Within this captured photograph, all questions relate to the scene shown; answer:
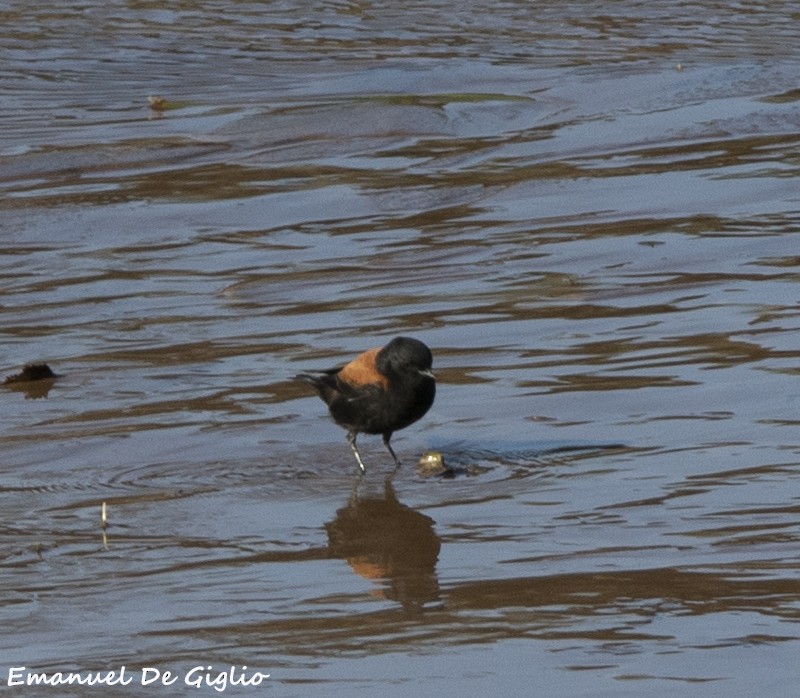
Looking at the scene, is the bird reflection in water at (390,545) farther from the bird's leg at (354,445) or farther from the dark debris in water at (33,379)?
the dark debris in water at (33,379)

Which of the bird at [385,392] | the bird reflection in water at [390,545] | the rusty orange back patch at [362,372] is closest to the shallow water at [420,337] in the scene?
the bird reflection in water at [390,545]

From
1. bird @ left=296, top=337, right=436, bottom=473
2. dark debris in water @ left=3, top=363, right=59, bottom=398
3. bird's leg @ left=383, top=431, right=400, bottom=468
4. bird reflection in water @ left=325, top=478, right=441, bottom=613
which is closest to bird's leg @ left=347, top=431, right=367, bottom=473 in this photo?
bird @ left=296, top=337, right=436, bottom=473

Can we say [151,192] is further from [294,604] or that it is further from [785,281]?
[294,604]

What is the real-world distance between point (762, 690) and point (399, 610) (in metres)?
1.19

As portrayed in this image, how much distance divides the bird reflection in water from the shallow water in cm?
2

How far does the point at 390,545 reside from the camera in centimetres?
609

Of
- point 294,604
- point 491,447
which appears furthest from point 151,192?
point 294,604

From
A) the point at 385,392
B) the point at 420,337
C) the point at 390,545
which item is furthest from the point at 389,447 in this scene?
the point at 420,337

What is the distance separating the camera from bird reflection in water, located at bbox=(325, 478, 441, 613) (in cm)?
550

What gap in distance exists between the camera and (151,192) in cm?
1158

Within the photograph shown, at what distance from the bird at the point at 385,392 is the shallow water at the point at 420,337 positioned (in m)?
0.18

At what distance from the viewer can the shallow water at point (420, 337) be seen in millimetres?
5074

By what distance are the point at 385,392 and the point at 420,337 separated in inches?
59.8

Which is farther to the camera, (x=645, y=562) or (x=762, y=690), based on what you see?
(x=645, y=562)
